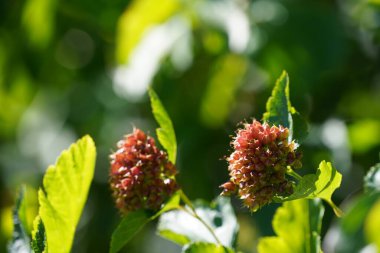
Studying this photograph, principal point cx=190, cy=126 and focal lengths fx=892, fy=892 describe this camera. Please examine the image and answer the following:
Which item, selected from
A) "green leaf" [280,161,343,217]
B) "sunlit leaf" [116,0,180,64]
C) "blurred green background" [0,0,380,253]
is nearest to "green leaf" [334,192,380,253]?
"green leaf" [280,161,343,217]

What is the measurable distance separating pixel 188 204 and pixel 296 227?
0.42 ft

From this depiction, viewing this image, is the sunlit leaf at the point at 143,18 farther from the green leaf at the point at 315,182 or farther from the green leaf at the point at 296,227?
the green leaf at the point at 315,182

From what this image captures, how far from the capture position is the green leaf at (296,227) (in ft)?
3.14

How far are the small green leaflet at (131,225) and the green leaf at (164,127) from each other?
0.18ft

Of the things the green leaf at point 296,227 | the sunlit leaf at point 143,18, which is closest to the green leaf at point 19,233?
the green leaf at point 296,227

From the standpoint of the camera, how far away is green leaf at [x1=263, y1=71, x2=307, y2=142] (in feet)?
3.05

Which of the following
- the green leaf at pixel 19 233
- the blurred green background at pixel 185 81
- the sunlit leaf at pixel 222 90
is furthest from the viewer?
the sunlit leaf at pixel 222 90

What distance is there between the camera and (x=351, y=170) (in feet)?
6.80

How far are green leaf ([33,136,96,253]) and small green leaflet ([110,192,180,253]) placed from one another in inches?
2.0

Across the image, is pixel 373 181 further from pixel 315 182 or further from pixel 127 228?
pixel 127 228

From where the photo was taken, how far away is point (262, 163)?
891 mm

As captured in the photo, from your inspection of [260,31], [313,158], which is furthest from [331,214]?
[260,31]

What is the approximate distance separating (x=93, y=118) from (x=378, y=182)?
6.15 ft

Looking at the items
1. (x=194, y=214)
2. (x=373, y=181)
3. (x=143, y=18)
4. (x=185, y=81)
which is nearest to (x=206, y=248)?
(x=194, y=214)
